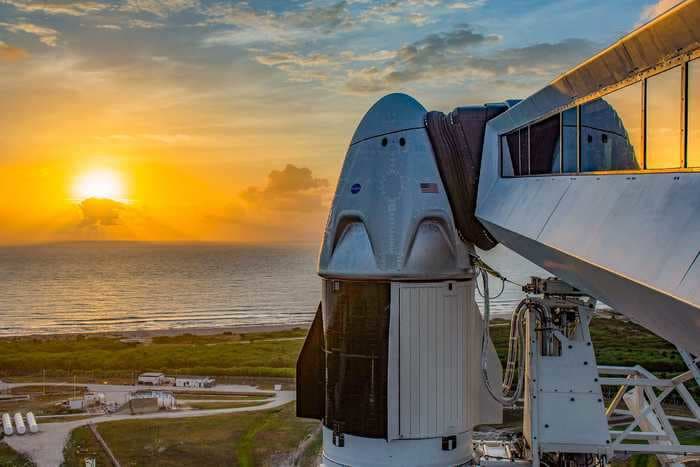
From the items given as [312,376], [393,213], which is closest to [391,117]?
[393,213]

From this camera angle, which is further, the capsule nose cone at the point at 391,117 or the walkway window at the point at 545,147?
the capsule nose cone at the point at 391,117

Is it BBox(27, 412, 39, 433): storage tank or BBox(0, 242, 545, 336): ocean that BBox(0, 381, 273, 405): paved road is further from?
BBox(0, 242, 545, 336): ocean

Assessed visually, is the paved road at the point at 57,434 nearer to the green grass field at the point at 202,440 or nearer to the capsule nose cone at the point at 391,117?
the green grass field at the point at 202,440

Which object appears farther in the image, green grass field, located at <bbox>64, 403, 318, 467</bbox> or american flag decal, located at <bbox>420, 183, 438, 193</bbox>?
green grass field, located at <bbox>64, 403, 318, 467</bbox>

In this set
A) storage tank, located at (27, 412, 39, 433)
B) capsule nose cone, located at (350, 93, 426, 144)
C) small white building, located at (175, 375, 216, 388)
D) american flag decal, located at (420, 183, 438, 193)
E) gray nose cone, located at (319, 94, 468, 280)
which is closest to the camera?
gray nose cone, located at (319, 94, 468, 280)

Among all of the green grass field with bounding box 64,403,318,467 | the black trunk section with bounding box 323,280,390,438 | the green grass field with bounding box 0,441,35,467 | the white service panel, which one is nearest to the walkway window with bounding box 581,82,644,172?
the white service panel

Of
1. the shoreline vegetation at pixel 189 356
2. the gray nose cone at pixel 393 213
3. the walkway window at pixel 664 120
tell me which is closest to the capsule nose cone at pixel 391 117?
the gray nose cone at pixel 393 213
